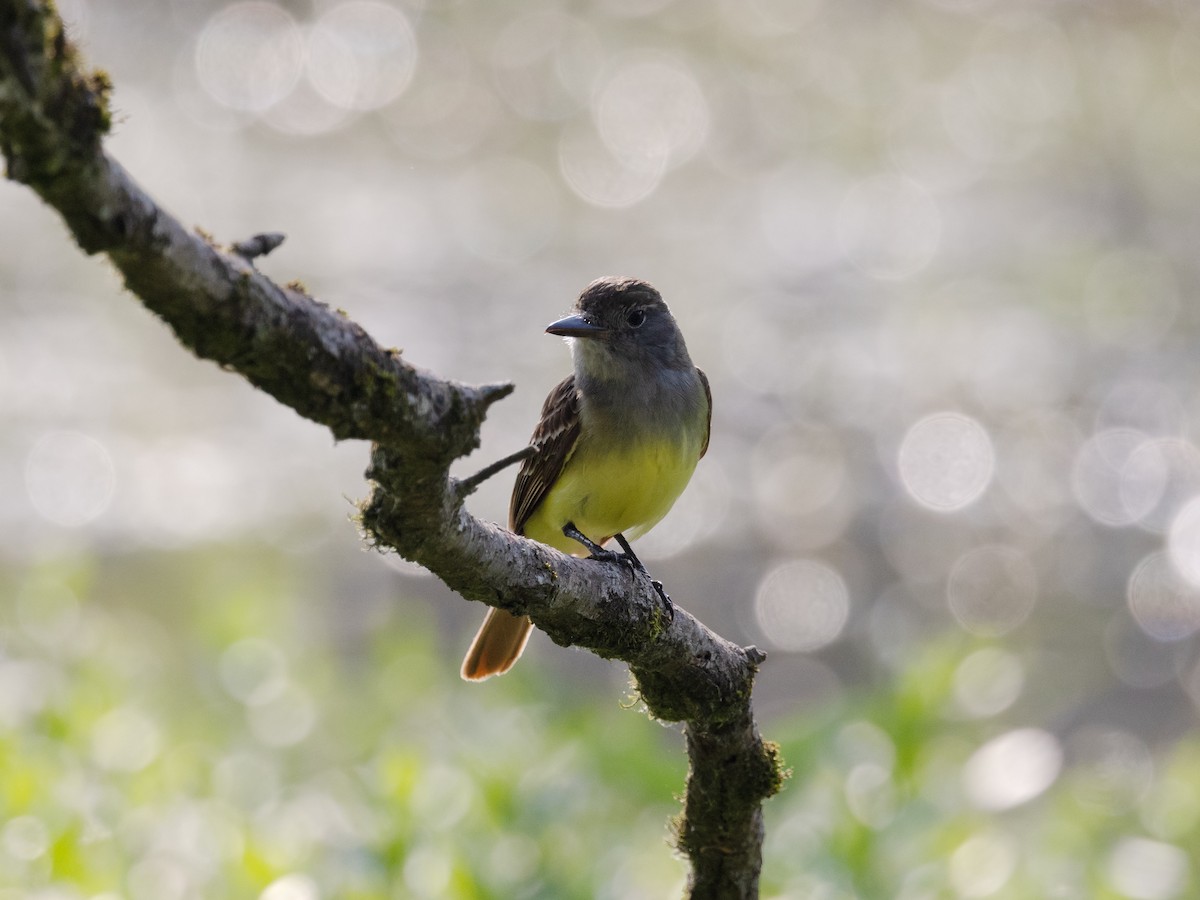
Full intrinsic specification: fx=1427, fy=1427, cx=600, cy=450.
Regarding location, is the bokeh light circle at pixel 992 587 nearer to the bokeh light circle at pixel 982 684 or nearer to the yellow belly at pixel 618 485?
the bokeh light circle at pixel 982 684

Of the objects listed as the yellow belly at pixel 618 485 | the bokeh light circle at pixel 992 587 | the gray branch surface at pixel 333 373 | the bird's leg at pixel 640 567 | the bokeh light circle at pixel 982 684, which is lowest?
the gray branch surface at pixel 333 373

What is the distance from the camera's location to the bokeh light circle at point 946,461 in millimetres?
14070

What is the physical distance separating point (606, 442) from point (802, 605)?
8549mm

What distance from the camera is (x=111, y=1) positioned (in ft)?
52.9

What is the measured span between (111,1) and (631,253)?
656 cm

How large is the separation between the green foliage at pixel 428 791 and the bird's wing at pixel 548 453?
1.03 meters

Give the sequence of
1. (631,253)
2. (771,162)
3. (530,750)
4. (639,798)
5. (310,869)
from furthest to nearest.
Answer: (771,162), (631,253), (639,798), (530,750), (310,869)

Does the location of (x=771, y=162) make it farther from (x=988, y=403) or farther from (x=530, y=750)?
(x=530, y=750)

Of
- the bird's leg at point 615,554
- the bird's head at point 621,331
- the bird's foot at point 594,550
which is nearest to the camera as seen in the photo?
the bird's leg at point 615,554

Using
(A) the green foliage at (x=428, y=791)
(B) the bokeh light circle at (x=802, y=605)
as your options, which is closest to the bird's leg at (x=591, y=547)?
(A) the green foliage at (x=428, y=791)

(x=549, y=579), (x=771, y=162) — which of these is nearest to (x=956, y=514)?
(x=771, y=162)

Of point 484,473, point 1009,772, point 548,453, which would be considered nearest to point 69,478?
point 548,453

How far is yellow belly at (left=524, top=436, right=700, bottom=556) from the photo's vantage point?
5.04m

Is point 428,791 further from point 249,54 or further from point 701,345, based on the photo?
point 249,54
